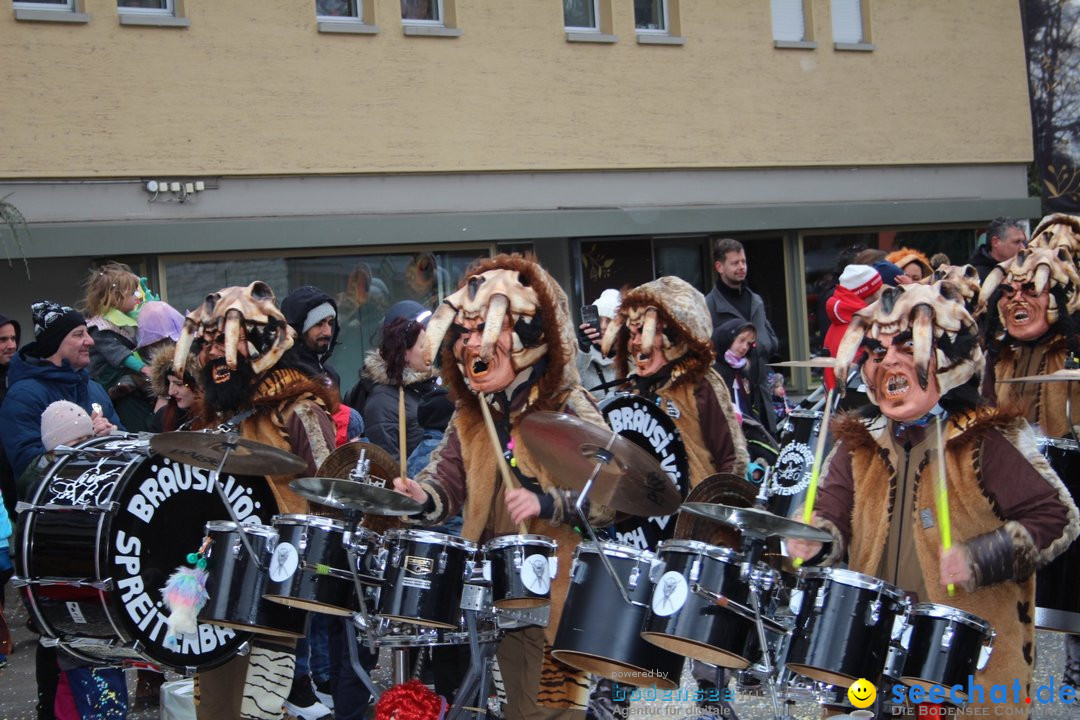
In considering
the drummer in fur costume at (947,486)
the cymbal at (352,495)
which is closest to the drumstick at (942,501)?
the drummer in fur costume at (947,486)

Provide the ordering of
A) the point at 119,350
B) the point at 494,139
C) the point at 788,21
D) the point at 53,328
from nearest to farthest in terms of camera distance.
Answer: the point at 53,328 → the point at 119,350 → the point at 494,139 → the point at 788,21

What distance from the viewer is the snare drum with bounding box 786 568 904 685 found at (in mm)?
4148

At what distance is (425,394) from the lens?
7.08 metres

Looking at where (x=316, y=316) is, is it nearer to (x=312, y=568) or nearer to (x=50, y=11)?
(x=312, y=568)

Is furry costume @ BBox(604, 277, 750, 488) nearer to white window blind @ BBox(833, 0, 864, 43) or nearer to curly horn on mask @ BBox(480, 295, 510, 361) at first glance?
curly horn on mask @ BBox(480, 295, 510, 361)

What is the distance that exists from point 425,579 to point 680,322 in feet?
6.89

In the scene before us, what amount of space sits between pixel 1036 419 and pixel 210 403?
4068 millimetres

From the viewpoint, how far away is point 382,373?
720 centimetres

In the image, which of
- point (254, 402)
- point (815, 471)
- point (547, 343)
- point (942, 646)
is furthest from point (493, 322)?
point (942, 646)

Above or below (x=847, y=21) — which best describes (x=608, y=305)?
below

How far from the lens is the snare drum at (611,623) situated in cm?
460

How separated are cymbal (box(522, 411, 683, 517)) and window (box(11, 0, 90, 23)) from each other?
9087 mm

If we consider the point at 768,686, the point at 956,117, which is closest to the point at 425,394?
the point at 768,686

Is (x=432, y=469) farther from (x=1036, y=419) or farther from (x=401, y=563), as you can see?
(x=1036, y=419)
